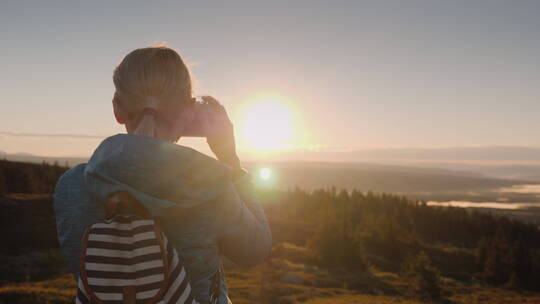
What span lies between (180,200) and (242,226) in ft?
1.07

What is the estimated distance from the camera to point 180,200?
63.1 inches

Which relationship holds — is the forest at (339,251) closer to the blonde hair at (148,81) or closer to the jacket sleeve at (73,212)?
the jacket sleeve at (73,212)

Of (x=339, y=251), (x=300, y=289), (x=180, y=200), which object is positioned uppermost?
(x=180, y=200)

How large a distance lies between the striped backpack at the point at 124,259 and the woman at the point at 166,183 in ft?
0.22

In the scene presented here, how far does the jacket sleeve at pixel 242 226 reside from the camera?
1.73 metres

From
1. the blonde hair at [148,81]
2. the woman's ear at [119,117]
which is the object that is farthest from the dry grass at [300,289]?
the blonde hair at [148,81]

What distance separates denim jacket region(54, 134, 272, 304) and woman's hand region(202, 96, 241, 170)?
0.43 feet

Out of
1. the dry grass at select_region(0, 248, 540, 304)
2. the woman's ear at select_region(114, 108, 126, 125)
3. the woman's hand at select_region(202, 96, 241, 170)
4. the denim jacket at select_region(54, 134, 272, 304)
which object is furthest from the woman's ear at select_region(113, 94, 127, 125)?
the dry grass at select_region(0, 248, 540, 304)

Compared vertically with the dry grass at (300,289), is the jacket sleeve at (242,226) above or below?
above

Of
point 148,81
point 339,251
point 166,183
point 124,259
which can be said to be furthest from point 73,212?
point 339,251

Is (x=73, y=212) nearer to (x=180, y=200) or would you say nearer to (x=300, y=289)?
(x=180, y=200)

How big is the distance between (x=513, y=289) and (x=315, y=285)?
3175 cm

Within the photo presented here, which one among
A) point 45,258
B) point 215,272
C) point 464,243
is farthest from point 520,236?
point 215,272

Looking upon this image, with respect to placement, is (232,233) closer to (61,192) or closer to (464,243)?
(61,192)
